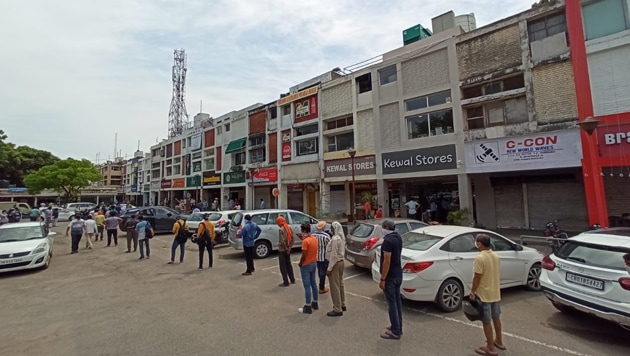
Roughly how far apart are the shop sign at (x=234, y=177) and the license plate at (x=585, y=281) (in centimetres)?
2765

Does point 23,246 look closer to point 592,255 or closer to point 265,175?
point 592,255

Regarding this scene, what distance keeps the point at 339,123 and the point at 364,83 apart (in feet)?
10.7

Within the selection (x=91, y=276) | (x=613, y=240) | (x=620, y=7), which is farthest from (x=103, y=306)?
(x=620, y=7)

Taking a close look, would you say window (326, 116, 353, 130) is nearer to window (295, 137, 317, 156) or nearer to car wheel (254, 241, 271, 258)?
window (295, 137, 317, 156)

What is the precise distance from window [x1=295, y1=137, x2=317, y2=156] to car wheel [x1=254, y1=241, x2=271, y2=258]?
520 inches

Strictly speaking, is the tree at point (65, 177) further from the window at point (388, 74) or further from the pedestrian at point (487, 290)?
the pedestrian at point (487, 290)

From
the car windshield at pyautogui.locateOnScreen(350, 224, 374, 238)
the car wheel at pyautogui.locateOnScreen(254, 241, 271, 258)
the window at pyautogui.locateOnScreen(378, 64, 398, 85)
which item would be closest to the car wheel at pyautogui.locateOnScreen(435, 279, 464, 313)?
the car windshield at pyautogui.locateOnScreen(350, 224, 374, 238)

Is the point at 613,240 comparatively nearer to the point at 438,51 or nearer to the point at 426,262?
the point at 426,262

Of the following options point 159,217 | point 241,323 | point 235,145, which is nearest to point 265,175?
point 235,145

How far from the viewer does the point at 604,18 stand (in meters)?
11.9

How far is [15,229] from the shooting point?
34.9ft

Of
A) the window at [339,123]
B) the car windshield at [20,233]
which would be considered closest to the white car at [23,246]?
the car windshield at [20,233]

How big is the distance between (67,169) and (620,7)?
5602 centimetres

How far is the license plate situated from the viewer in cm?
455
